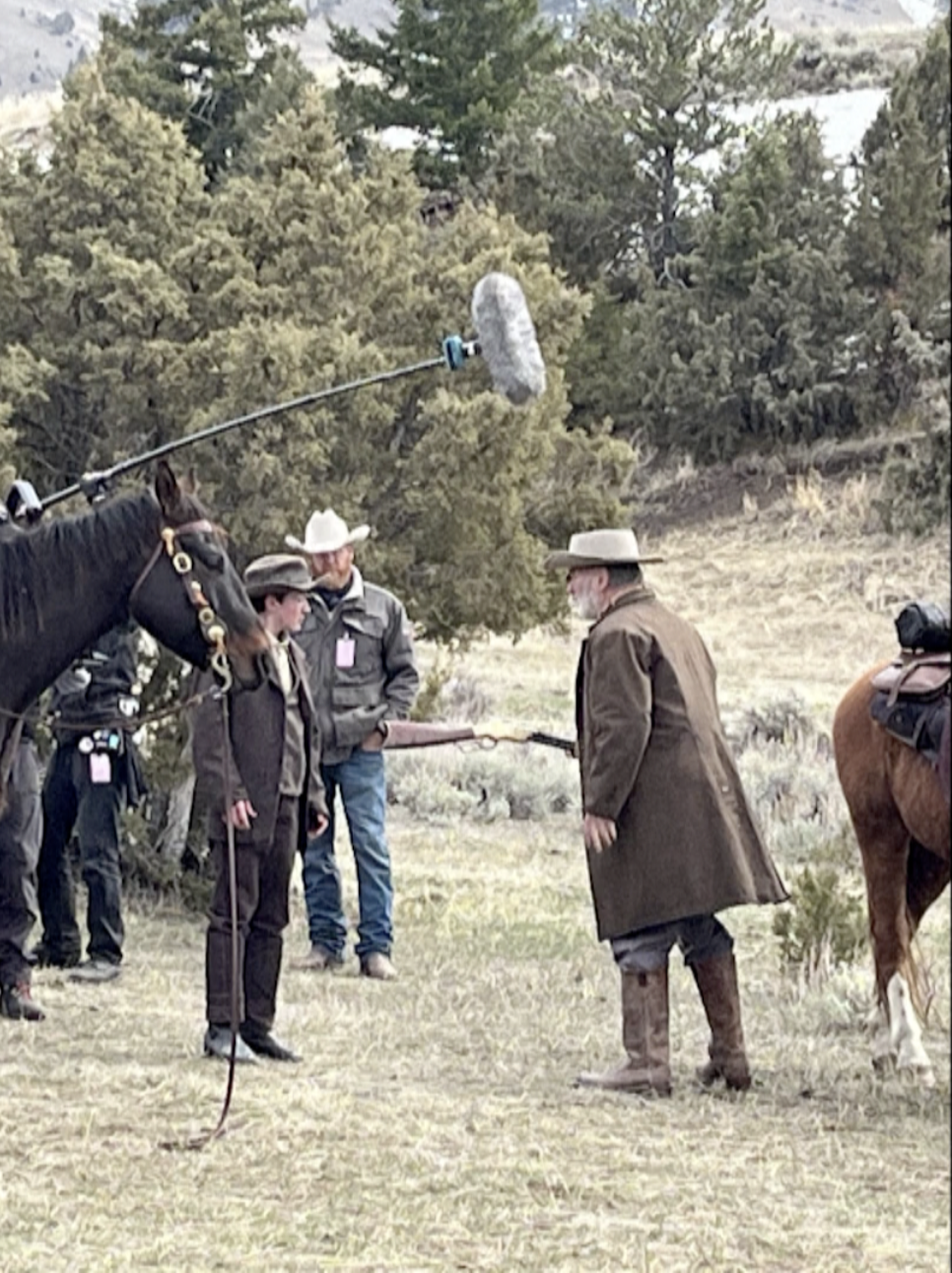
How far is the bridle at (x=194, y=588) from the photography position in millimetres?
5977

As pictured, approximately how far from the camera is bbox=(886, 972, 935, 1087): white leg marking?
718cm

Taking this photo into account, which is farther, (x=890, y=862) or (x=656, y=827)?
(x=890, y=862)

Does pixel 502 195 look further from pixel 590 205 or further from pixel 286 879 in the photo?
pixel 286 879

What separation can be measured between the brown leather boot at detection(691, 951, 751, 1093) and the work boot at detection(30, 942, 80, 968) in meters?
3.47

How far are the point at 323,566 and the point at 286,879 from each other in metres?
2.24

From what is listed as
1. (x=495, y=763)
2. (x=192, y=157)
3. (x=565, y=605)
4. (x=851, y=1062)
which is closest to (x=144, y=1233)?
(x=851, y=1062)

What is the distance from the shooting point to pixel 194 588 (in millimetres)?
6016

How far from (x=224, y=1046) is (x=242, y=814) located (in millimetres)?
852

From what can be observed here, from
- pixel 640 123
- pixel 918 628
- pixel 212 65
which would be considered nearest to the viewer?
pixel 918 628

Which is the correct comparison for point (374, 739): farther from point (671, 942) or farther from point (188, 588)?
point (188, 588)

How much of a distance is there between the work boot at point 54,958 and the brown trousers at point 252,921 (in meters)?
2.00

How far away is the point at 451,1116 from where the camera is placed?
670cm

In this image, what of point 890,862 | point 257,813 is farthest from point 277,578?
point 890,862

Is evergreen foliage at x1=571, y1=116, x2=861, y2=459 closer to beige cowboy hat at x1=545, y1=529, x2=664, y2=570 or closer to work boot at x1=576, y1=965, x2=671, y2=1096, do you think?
beige cowboy hat at x1=545, y1=529, x2=664, y2=570
